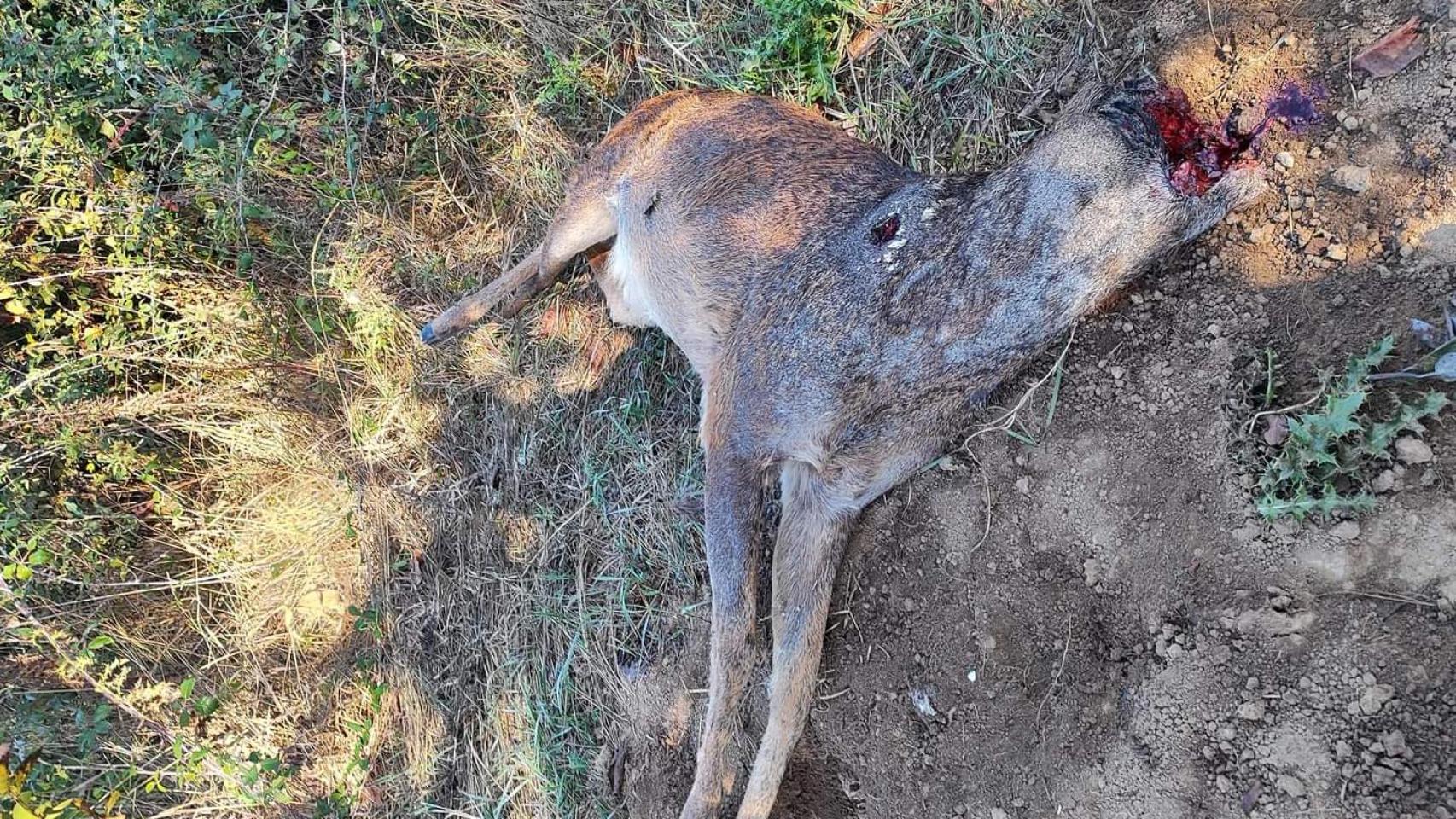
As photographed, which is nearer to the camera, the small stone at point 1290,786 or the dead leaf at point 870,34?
the small stone at point 1290,786

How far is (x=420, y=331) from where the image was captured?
4.71m

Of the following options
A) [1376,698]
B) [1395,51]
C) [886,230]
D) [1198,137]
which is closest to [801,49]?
[886,230]

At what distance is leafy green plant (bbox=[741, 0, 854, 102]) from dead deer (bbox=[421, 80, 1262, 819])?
0.90 ft

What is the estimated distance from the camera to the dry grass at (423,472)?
4242 mm

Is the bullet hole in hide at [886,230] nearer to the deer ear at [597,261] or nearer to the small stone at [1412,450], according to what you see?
the small stone at [1412,450]

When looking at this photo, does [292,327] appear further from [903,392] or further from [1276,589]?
[1276,589]

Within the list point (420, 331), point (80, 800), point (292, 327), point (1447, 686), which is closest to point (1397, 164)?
point (1447, 686)

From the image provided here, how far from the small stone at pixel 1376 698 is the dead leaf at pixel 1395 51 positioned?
1.83m

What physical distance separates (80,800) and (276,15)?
4248 millimetres

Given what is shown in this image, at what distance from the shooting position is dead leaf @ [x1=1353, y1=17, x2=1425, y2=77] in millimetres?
2646

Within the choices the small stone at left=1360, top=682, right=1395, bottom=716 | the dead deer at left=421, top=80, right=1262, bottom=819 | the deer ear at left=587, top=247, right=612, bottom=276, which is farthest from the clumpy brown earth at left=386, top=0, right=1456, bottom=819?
the deer ear at left=587, top=247, right=612, bottom=276

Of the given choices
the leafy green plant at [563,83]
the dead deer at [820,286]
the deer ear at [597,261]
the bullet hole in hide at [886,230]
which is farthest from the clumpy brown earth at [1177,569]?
the leafy green plant at [563,83]

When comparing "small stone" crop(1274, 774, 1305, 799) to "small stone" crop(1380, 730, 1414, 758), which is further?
"small stone" crop(1274, 774, 1305, 799)

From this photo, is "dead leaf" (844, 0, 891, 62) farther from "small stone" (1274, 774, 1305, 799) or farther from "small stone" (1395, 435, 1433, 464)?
"small stone" (1274, 774, 1305, 799)
